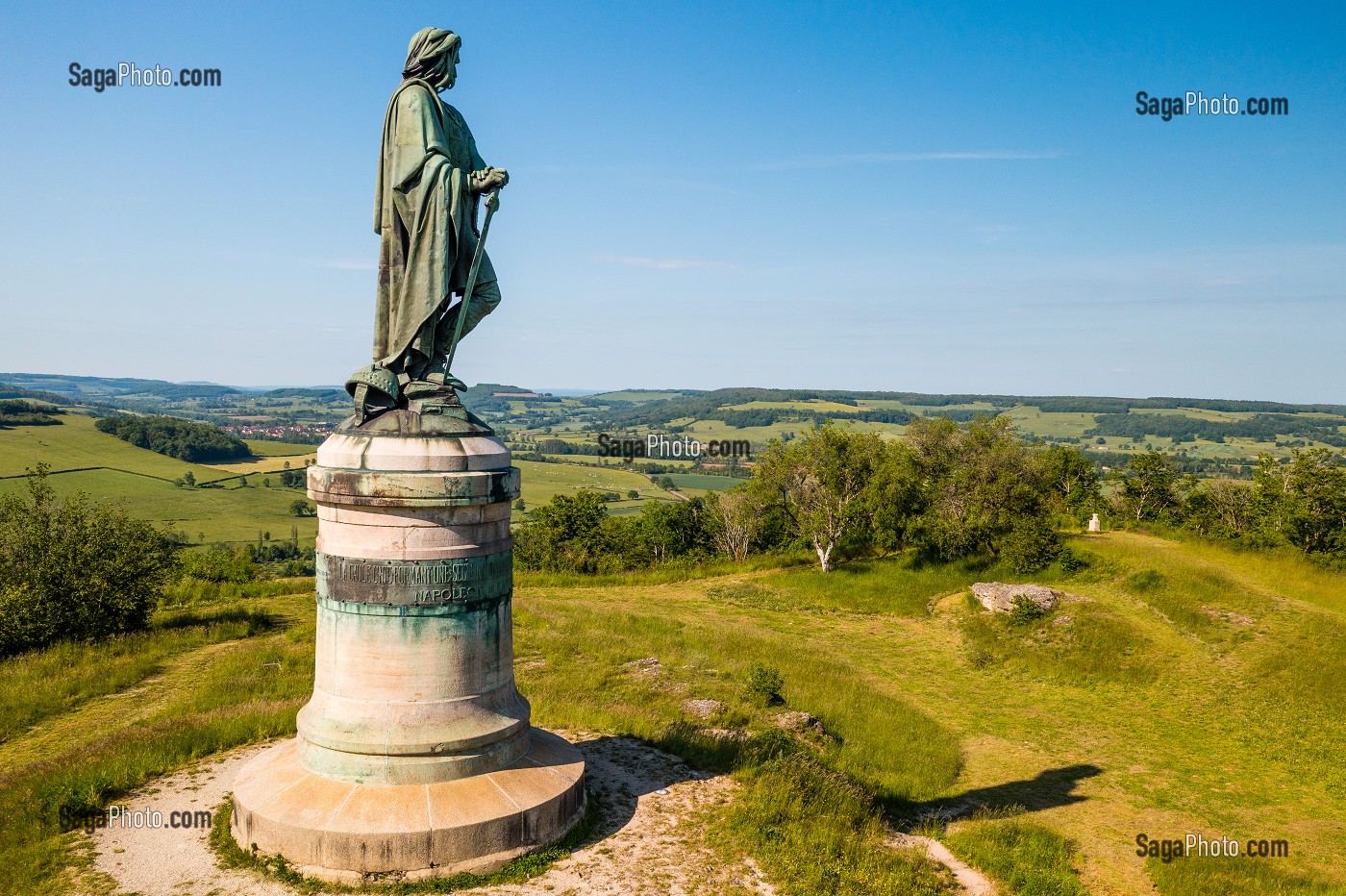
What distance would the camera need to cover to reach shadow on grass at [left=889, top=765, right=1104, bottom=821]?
11.0 metres

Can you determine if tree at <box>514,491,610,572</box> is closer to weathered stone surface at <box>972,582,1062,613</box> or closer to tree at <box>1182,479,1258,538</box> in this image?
weathered stone surface at <box>972,582,1062,613</box>

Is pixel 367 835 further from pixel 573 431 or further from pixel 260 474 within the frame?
pixel 573 431

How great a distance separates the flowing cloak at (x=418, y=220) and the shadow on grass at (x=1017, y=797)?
8.62 m

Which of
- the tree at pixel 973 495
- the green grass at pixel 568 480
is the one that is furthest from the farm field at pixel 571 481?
the tree at pixel 973 495

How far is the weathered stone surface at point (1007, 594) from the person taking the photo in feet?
70.9

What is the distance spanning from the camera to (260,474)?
77.9 meters

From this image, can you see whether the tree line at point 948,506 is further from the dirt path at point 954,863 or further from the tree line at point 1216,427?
the tree line at point 1216,427

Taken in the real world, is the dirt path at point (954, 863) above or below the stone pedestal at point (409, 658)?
below

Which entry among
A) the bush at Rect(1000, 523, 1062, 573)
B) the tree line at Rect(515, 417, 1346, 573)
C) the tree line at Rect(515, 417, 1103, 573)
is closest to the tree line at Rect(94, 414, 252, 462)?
the tree line at Rect(515, 417, 1346, 573)

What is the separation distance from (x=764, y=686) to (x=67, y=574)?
13753mm

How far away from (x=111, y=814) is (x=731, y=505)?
91.7 ft

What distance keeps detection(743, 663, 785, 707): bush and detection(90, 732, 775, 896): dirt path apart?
4.83 m

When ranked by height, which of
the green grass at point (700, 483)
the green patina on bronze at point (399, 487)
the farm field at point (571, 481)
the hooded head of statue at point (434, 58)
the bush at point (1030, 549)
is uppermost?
the hooded head of statue at point (434, 58)

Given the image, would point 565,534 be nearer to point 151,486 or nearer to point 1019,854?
point 1019,854
